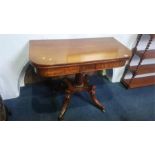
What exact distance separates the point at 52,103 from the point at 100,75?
38.5 inches

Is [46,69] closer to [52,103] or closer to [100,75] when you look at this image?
[52,103]

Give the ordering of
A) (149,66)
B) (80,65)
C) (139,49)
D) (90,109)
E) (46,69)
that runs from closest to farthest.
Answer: (46,69) → (80,65) → (90,109) → (139,49) → (149,66)

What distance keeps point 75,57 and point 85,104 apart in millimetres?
806

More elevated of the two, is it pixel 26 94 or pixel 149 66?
pixel 149 66

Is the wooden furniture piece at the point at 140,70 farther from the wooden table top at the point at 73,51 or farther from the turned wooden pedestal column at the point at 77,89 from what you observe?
the turned wooden pedestal column at the point at 77,89

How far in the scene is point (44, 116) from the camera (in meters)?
2.04

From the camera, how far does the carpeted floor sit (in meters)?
2.07

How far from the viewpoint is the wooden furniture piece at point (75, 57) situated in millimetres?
1563

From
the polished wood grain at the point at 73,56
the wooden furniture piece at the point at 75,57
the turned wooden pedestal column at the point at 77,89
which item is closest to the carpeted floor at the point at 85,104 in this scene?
the turned wooden pedestal column at the point at 77,89

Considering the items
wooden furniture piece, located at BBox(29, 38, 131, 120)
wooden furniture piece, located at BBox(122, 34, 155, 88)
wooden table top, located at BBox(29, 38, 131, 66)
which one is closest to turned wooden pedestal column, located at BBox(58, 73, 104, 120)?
wooden furniture piece, located at BBox(29, 38, 131, 120)

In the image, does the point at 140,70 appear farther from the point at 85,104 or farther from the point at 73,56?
the point at 73,56

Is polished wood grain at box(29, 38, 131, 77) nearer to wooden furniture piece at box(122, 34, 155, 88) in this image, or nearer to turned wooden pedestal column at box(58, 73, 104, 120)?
turned wooden pedestal column at box(58, 73, 104, 120)

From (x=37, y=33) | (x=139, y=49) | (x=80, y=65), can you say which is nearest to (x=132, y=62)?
(x=139, y=49)

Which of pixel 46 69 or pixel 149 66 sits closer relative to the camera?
pixel 46 69
